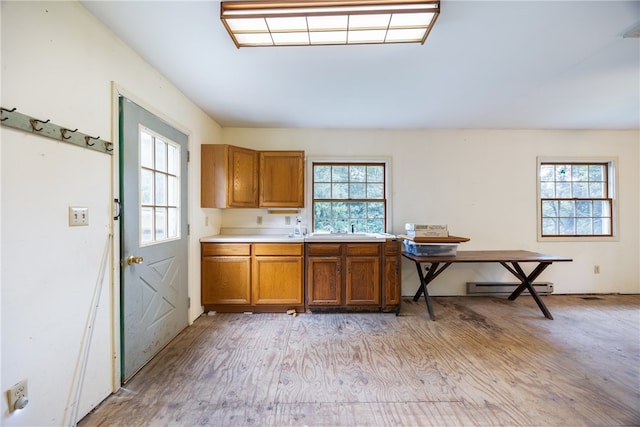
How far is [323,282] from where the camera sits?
302cm

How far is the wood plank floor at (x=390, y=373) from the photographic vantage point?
5.01ft

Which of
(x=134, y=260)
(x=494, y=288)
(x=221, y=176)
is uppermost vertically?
(x=221, y=176)

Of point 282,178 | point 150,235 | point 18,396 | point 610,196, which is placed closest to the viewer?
point 18,396

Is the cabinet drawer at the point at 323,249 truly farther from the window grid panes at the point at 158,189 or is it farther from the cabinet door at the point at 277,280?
the window grid panes at the point at 158,189

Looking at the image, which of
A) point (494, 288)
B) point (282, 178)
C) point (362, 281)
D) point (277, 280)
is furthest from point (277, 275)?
point (494, 288)

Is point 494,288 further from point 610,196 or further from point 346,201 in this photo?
point 346,201

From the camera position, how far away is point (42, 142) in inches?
49.6

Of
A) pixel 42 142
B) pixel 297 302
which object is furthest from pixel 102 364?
pixel 297 302

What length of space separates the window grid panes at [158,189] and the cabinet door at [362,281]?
1.91 meters

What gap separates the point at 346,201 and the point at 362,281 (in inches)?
47.5

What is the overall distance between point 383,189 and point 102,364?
3404 millimetres

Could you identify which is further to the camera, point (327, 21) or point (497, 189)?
point (497, 189)

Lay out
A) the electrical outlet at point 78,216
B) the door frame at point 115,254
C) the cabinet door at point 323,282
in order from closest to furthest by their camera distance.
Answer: the electrical outlet at point 78,216, the door frame at point 115,254, the cabinet door at point 323,282

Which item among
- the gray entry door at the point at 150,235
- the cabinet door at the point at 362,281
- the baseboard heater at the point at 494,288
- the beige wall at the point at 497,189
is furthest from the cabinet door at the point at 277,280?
the baseboard heater at the point at 494,288
